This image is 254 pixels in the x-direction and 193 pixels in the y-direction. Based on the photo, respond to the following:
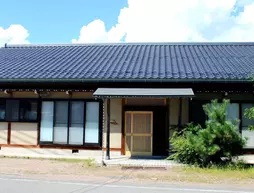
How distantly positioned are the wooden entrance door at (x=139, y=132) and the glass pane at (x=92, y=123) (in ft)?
4.18

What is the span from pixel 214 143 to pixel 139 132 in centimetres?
394

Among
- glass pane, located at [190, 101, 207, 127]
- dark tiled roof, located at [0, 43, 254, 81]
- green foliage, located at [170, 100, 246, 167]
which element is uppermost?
dark tiled roof, located at [0, 43, 254, 81]

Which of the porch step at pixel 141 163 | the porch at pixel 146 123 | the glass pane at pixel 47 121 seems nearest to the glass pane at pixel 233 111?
the porch at pixel 146 123

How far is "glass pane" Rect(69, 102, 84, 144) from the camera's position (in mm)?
14070

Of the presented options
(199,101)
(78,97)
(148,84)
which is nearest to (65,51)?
(78,97)

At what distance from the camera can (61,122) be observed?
14227 mm

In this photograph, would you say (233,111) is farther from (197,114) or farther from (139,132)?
(139,132)

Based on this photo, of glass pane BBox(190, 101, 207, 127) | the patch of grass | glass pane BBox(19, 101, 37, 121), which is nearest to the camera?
the patch of grass

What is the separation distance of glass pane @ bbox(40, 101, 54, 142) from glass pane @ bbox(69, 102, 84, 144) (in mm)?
890

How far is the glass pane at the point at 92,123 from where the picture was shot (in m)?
14.0

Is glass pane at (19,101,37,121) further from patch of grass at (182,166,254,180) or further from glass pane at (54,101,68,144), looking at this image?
patch of grass at (182,166,254,180)

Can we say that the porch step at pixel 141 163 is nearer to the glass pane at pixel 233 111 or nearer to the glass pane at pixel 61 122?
the glass pane at pixel 61 122

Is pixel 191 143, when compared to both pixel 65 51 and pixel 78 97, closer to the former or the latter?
pixel 78 97

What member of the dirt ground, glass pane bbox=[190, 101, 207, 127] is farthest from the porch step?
glass pane bbox=[190, 101, 207, 127]
